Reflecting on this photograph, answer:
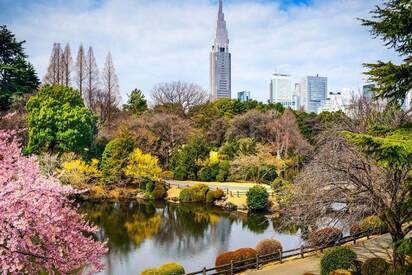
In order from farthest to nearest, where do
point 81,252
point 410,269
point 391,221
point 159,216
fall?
point 159,216 < point 391,221 < point 410,269 < point 81,252

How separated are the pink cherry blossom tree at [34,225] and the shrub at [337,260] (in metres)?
9.18

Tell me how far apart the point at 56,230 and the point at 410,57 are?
8349 millimetres

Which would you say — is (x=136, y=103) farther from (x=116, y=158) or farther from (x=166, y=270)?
(x=166, y=270)

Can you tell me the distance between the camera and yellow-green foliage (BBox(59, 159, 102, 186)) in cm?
3541

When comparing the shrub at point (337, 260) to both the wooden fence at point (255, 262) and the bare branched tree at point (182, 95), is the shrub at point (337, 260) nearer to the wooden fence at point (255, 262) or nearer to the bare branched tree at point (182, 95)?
the wooden fence at point (255, 262)

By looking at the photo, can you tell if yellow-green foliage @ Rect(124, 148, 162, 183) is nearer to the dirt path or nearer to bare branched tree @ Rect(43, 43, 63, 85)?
the dirt path

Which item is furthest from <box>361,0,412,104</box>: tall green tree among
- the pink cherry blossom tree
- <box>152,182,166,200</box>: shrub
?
<box>152,182,166,200</box>: shrub

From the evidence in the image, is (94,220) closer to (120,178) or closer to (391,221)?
(120,178)

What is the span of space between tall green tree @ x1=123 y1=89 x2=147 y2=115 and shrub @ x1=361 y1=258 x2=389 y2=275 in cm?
4743

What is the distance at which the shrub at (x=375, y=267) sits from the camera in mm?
12734

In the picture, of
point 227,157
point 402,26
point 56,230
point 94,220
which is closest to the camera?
point 56,230

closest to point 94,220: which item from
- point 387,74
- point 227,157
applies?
point 227,157

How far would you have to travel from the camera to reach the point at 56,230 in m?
6.48

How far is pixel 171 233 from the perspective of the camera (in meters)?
26.3
